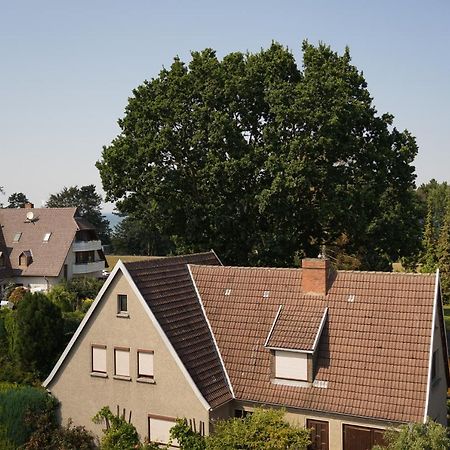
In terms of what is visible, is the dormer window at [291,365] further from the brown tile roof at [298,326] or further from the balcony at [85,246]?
the balcony at [85,246]

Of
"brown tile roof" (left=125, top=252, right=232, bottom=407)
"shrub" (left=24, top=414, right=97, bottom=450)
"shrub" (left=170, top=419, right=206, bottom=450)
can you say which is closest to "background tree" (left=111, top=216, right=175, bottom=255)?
"brown tile roof" (left=125, top=252, right=232, bottom=407)

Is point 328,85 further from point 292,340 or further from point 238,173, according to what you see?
point 292,340

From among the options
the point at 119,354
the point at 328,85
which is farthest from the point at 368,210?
the point at 119,354

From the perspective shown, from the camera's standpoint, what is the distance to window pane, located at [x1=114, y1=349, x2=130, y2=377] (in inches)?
934

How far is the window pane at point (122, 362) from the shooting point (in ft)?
77.8

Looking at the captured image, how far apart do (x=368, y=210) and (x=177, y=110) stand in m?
13.6

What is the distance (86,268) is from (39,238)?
566cm

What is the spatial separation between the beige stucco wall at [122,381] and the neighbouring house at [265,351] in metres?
0.04

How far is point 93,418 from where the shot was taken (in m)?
23.9

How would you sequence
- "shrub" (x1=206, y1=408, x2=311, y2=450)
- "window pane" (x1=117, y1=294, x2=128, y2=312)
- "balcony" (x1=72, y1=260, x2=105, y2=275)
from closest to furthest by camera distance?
"shrub" (x1=206, y1=408, x2=311, y2=450), "window pane" (x1=117, y1=294, x2=128, y2=312), "balcony" (x1=72, y1=260, x2=105, y2=275)

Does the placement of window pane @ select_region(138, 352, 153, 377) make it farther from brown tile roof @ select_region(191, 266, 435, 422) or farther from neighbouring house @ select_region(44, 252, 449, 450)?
brown tile roof @ select_region(191, 266, 435, 422)

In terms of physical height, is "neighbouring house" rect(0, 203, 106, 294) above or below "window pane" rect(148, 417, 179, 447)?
above

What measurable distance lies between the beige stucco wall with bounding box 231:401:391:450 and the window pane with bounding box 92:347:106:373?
7660mm

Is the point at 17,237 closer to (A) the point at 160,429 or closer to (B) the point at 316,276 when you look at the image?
(A) the point at 160,429
